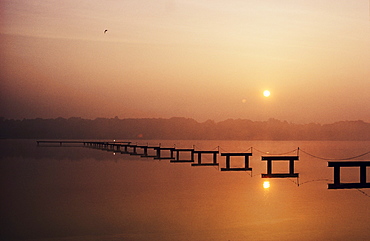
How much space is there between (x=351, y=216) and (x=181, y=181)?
68.1 ft

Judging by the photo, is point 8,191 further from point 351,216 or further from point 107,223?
point 351,216

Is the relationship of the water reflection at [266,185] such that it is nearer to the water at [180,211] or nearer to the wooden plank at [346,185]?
the water at [180,211]

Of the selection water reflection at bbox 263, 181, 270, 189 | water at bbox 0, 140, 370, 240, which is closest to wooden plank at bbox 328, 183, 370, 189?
water at bbox 0, 140, 370, 240

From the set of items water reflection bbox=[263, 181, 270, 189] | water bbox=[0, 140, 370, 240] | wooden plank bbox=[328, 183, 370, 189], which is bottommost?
water bbox=[0, 140, 370, 240]

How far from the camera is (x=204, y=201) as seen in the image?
3178 centimetres

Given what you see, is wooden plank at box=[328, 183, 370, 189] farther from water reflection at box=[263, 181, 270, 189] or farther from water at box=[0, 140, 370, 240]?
water reflection at box=[263, 181, 270, 189]

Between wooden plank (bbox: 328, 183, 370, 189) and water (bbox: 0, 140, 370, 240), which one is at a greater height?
wooden plank (bbox: 328, 183, 370, 189)

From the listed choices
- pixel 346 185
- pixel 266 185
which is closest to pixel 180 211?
pixel 346 185

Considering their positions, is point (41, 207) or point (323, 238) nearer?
point (323, 238)

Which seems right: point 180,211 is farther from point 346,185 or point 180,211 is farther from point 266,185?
point 266,185

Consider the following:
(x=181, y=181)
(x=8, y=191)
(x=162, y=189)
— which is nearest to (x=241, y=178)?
(x=181, y=181)

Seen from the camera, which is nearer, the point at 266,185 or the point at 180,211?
the point at 180,211

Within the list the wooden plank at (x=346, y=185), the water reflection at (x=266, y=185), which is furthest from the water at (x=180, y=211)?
the wooden plank at (x=346, y=185)

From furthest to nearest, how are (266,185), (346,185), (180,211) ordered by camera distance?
1. (266,185)
2. (346,185)
3. (180,211)
